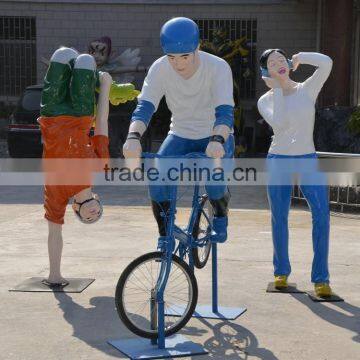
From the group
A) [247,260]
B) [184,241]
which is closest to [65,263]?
[247,260]

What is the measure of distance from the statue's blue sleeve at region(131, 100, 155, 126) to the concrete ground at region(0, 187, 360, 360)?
1.41m

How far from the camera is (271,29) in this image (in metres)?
20.0

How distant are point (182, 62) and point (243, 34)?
1574 centimetres

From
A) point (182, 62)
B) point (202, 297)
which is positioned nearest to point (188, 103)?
point (182, 62)

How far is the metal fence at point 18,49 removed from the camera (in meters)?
20.8

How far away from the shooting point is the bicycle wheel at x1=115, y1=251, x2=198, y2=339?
4.63 meters

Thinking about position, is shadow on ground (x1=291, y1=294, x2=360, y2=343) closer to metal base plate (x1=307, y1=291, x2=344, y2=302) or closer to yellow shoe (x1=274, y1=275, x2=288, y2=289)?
metal base plate (x1=307, y1=291, x2=344, y2=302)

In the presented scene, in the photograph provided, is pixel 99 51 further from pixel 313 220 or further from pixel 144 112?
pixel 144 112

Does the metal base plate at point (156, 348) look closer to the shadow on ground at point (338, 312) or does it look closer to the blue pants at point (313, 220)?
the shadow on ground at point (338, 312)

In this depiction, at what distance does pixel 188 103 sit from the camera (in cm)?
517

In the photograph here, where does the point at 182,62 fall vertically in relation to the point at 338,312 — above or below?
above

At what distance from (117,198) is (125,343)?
6.90 metres

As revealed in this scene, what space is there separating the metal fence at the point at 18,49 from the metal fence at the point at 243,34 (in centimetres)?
471

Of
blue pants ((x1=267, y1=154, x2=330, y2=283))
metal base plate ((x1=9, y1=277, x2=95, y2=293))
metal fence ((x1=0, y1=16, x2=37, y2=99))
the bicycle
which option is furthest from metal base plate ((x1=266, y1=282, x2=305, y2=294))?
metal fence ((x1=0, y1=16, x2=37, y2=99))
